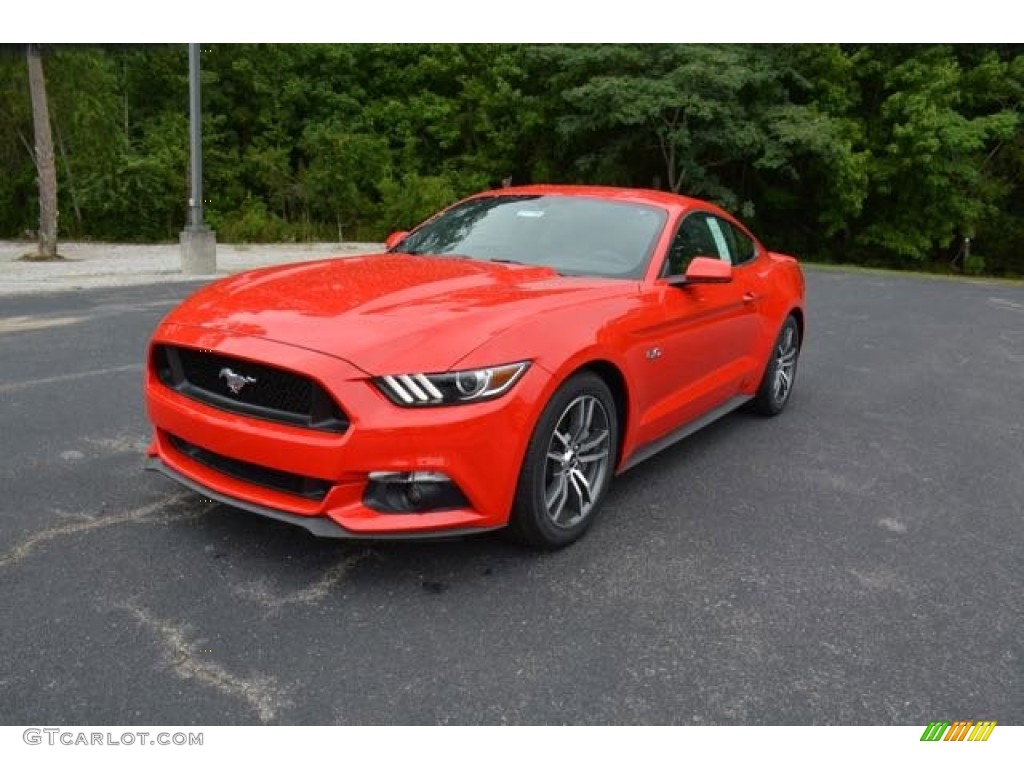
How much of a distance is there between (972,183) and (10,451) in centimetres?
3219

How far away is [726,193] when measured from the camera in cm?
2947

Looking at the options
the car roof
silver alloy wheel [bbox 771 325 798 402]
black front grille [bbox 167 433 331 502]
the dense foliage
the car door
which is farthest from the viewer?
the dense foliage

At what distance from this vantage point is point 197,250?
49.8 ft

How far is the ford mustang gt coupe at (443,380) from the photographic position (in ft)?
9.20

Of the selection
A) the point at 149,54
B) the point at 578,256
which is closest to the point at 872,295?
the point at 578,256

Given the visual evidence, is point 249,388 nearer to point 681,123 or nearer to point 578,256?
point 578,256

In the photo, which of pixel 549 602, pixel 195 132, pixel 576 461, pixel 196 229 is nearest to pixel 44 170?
pixel 195 132

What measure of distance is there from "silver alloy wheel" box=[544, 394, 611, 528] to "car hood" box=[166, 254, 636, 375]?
1.51 ft

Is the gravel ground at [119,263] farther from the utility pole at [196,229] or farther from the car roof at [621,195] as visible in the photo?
the car roof at [621,195]

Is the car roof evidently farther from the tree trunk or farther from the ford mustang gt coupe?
the tree trunk

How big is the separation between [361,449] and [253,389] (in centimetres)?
52

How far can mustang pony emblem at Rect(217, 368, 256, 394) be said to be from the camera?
2.96m
